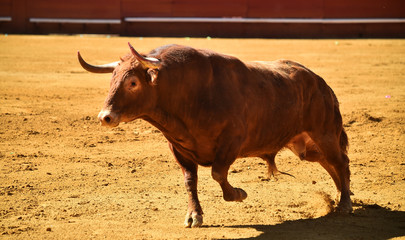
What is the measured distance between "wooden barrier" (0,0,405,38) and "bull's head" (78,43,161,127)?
1260 cm

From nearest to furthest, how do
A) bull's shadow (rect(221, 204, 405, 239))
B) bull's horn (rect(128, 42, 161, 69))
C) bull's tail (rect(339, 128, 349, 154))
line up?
bull's horn (rect(128, 42, 161, 69))
bull's shadow (rect(221, 204, 405, 239))
bull's tail (rect(339, 128, 349, 154))

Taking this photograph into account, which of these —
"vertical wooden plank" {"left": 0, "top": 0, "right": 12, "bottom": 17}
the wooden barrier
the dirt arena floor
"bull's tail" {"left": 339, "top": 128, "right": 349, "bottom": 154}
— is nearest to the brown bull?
the dirt arena floor

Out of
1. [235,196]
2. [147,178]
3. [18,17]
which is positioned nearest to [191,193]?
[235,196]

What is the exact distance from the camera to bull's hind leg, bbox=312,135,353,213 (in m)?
4.75

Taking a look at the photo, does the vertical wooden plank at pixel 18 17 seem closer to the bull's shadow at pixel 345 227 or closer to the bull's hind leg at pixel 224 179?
the bull's shadow at pixel 345 227

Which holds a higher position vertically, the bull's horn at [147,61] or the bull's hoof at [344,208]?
the bull's horn at [147,61]

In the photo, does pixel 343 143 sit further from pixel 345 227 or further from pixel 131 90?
pixel 131 90

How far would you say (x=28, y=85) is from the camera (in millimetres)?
9414

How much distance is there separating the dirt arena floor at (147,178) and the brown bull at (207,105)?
1.19 ft

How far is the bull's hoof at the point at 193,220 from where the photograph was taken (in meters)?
4.14

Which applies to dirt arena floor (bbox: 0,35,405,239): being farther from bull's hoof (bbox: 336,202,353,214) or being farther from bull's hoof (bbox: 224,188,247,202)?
bull's hoof (bbox: 224,188,247,202)

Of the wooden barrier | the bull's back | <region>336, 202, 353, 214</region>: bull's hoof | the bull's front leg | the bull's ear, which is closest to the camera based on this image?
the bull's ear

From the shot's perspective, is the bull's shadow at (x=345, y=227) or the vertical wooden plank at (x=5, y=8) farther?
the vertical wooden plank at (x=5, y=8)

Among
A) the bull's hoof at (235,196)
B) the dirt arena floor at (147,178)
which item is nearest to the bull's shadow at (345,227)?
the dirt arena floor at (147,178)
